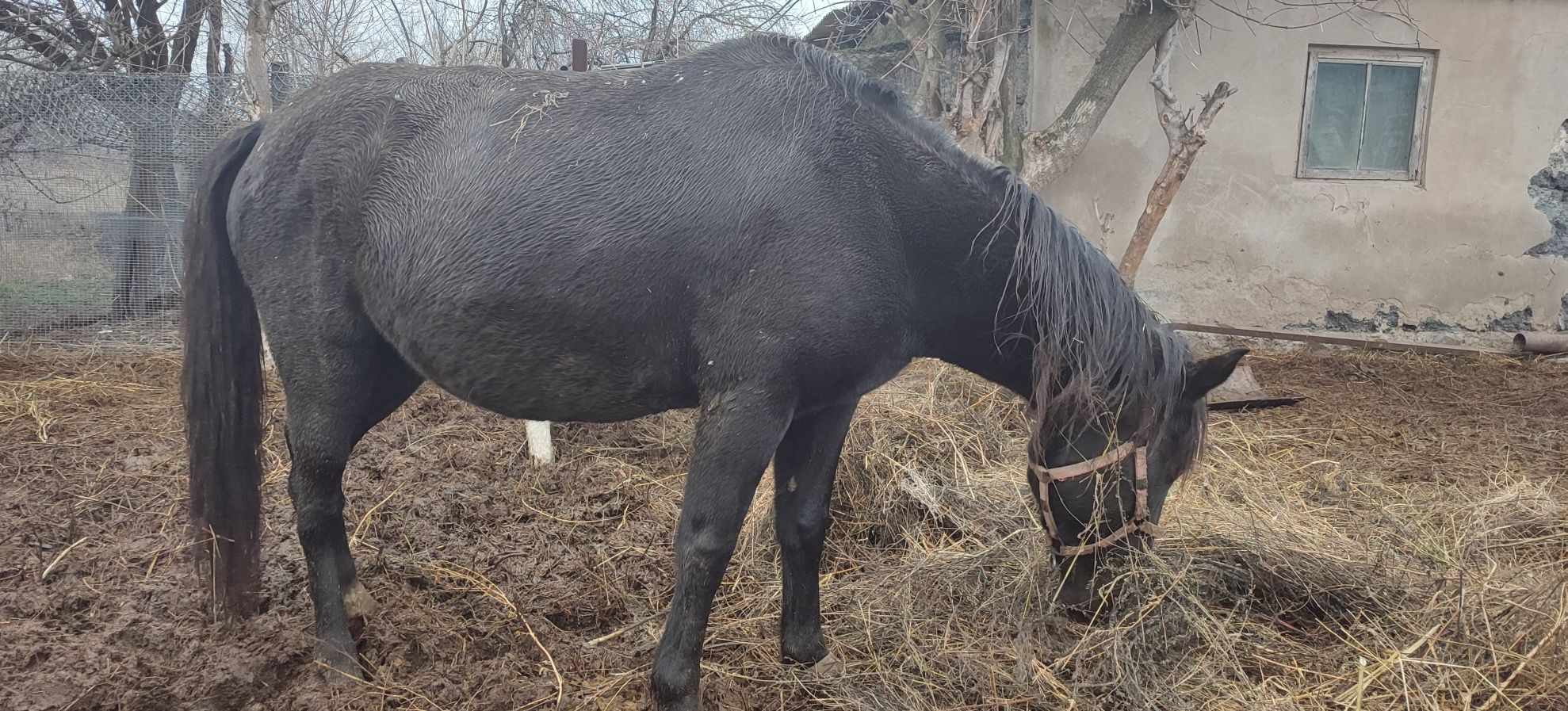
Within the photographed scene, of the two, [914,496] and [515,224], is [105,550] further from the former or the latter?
[914,496]

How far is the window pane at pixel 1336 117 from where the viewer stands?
22.6ft

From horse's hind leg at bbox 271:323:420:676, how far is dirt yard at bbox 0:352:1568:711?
0.48ft

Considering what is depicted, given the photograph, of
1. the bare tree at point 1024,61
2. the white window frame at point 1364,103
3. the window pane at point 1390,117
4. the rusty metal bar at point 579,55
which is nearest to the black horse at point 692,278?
the rusty metal bar at point 579,55

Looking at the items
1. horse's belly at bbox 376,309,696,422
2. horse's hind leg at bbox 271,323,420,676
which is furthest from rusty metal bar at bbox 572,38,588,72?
horse's belly at bbox 376,309,696,422

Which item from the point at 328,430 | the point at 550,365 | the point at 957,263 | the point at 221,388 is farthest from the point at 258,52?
the point at 957,263

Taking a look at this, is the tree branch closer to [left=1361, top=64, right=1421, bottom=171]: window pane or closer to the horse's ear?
[left=1361, top=64, right=1421, bottom=171]: window pane

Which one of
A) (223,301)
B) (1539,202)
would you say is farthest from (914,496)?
(1539,202)

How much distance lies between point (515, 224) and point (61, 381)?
461 centimetres

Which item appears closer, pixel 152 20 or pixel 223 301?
pixel 223 301

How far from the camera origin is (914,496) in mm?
3484

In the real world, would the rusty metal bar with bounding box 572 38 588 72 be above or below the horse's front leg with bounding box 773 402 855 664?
above

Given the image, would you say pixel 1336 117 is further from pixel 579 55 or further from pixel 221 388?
pixel 221 388

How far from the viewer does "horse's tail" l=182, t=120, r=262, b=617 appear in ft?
8.58

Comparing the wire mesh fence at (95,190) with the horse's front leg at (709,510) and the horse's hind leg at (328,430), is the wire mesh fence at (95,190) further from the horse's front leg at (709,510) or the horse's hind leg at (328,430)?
the horse's front leg at (709,510)
